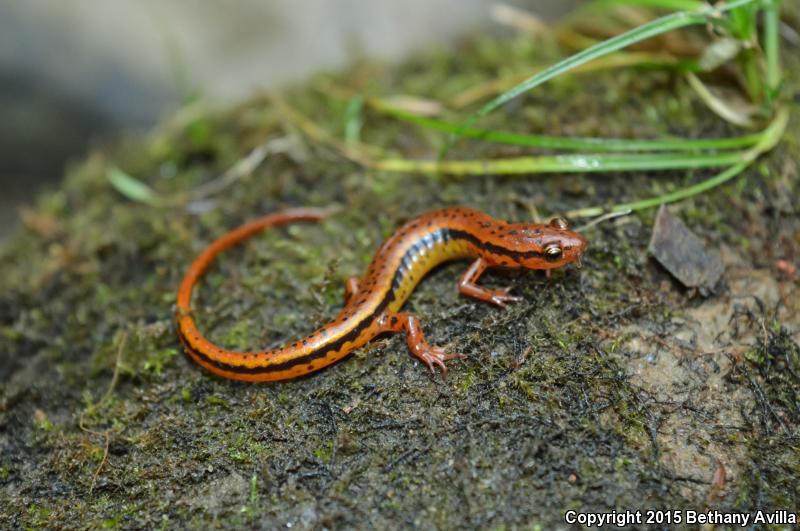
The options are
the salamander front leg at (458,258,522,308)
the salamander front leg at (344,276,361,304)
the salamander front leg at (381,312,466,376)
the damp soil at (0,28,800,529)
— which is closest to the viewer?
the damp soil at (0,28,800,529)

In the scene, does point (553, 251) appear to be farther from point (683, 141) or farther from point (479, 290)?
point (683, 141)

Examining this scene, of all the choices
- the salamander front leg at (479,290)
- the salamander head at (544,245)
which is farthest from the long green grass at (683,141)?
the salamander front leg at (479,290)

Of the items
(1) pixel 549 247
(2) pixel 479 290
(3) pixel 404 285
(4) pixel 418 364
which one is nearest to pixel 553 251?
(1) pixel 549 247

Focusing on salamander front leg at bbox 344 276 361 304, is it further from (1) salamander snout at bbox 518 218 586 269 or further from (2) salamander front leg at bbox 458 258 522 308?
(1) salamander snout at bbox 518 218 586 269

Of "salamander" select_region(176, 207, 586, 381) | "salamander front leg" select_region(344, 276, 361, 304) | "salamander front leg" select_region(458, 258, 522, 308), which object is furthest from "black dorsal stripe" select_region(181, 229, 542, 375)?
"salamander front leg" select_region(344, 276, 361, 304)

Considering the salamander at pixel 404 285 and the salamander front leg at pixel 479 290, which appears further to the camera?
the salamander front leg at pixel 479 290

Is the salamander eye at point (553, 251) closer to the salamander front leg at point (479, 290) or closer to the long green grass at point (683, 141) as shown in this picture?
the salamander front leg at point (479, 290)

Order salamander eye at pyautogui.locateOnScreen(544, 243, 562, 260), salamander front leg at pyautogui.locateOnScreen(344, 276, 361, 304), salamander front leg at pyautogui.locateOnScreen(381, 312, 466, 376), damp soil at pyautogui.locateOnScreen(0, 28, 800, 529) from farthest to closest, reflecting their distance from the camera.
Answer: salamander front leg at pyautogui.locateOnScreen(344, 276, 361, 304) → salamander eye at pyautogui.locateOnScreen(544, 243, 562, 260) → salamander front leg at pyautogui.locateOnScreen(381, 312, 466, 376) → damp soil at pyautogui.locateOnScreen(0, 28, 800, 529)

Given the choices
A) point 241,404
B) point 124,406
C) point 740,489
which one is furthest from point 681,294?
point 124,406
